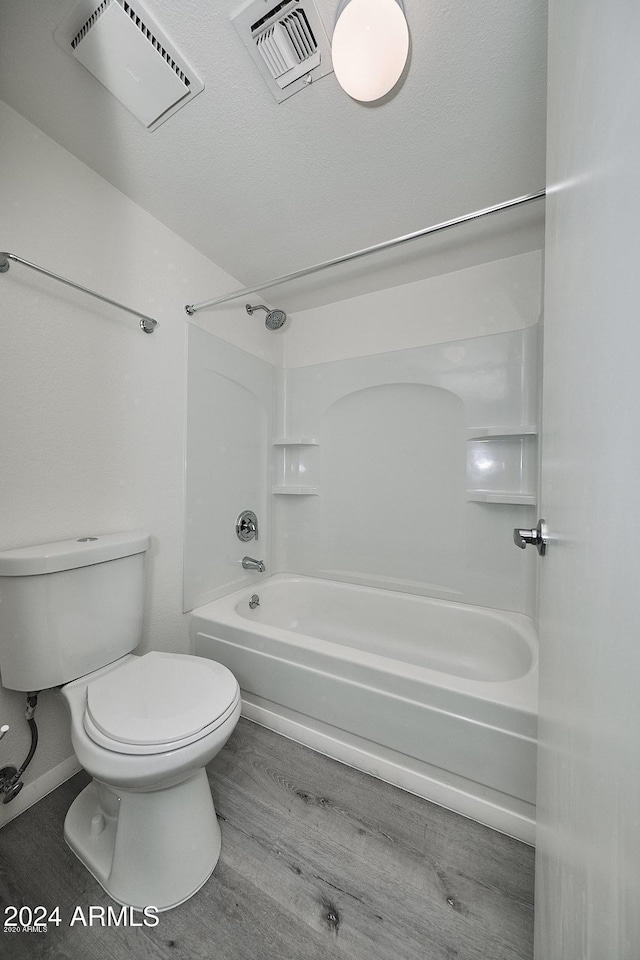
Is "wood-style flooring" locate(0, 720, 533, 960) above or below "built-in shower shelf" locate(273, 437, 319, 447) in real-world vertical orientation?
below

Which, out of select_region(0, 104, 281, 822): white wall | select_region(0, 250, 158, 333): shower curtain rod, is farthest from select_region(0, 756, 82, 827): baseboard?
select_region(0, 250, 158, 333): shower curtain rod

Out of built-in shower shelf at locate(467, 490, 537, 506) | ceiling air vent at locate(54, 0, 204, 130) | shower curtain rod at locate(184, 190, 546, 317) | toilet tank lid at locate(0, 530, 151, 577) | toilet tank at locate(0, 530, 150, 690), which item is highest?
ceiling air vent at locate(54, 0, 204, 130)

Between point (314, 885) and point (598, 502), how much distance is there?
124 cm

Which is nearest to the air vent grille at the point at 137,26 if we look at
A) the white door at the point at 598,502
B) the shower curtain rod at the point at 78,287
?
the shower curtain rod at the point at 78,287

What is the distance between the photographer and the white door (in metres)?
0.22

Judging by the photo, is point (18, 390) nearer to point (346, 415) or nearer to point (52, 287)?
point (52, 287)

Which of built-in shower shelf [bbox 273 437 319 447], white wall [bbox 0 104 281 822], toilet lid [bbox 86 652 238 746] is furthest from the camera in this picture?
built-in shower shelf [bbox 273 437 319 447]

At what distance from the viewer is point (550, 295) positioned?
0.71 m

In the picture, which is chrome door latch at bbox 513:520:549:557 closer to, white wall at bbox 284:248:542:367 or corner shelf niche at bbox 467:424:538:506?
corner shelf niche at bbox 467:424:538:506

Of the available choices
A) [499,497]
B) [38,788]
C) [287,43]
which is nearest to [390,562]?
[499,497]

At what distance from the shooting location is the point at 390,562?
6.64 ft

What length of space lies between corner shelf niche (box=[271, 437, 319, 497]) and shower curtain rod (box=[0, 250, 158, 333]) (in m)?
1.00

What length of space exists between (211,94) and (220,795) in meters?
2.23

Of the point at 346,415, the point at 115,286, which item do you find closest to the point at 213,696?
the point at 115,286
